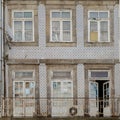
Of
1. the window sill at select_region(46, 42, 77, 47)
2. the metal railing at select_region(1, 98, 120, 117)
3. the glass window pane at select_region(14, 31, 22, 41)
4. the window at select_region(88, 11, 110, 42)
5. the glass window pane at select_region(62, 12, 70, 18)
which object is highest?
the glass window pane at select_region(62, 12, 70, 18)

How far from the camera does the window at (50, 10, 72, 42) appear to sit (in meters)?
31.3

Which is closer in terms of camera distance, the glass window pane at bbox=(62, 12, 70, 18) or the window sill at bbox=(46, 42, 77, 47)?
the window sill at bbox=(46, 42, 77, 47)

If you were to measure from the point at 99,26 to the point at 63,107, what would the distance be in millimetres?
4684

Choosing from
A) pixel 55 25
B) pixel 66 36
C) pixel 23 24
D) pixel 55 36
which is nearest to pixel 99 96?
pixel 66 36

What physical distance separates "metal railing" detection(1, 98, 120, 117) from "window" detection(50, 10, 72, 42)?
3391 millimetres

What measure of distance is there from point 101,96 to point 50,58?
3327 millimetres

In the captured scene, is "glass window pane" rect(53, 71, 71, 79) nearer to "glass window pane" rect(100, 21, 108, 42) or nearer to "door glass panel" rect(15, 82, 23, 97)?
"door glass panel" rect(15, 82, 23, 97)

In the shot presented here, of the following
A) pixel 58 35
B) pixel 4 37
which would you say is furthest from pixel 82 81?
pixel 4 37

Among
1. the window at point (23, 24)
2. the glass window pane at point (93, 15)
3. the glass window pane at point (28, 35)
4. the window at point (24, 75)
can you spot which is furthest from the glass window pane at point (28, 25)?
the glass window pane at point (93, 15)

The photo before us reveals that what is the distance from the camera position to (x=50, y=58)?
102 ft

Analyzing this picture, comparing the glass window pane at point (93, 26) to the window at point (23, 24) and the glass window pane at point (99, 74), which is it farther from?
the window at point (23, 24)

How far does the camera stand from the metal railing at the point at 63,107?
30.1 m

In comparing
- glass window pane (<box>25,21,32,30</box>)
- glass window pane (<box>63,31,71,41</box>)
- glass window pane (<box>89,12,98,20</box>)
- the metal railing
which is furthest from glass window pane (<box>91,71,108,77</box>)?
glass window pane (<box>25,21,32,30</box>)

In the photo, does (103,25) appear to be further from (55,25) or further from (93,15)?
(55,25)
